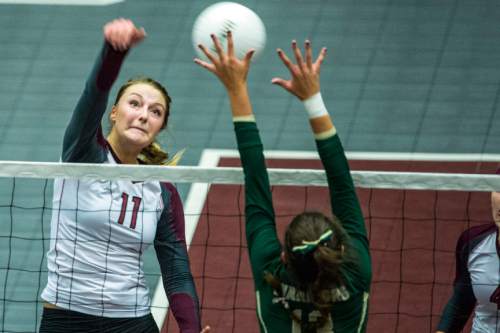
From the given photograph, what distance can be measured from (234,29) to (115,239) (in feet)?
3.75

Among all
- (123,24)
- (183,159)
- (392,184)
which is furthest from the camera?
(183,159)

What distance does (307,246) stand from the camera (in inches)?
124

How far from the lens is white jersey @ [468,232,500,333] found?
4461mm

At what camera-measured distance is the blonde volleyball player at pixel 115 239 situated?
4035mm

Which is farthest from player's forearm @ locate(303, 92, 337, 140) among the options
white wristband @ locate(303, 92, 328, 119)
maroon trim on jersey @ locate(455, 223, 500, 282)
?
maroon trim on jersey @ locate(455, 223, 500, 282)

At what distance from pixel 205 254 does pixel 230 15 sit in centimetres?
292

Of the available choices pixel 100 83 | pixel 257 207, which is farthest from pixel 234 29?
pixel 257 207

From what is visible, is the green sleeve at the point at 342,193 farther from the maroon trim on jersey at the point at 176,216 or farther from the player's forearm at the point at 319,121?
the maroon trim on jersey at the point at 176,216

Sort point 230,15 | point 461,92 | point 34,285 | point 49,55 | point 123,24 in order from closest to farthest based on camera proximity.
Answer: point 123,24 < point 230,15 < point 34,285 < point 461,92 < point 49,55

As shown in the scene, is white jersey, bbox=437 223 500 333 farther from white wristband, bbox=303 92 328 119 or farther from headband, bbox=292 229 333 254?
headband, bbox=292 229 333 254

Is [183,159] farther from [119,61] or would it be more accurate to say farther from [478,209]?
[119,61]

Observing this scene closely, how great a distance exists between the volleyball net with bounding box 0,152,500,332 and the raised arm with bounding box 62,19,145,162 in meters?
1.94

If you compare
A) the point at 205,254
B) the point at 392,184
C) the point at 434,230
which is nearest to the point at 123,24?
the point at 392,184

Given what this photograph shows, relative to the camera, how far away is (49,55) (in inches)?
400
